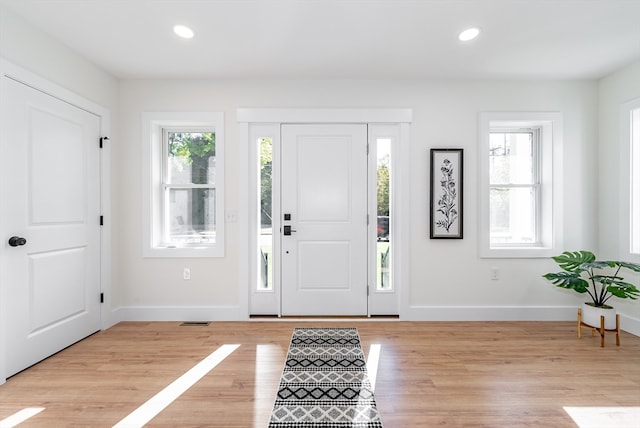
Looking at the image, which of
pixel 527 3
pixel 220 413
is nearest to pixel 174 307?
pixel 220 413

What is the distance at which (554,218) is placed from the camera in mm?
3596

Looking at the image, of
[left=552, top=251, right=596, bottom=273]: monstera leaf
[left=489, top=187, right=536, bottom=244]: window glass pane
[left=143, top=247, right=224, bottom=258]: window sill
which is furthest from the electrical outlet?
[left=552, top=251, right=596, bottom=273]: monstera leaf

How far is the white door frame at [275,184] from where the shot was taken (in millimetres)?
3553

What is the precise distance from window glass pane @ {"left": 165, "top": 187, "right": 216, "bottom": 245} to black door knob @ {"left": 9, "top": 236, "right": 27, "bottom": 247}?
1.41 meters

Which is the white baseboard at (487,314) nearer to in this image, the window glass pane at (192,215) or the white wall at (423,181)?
the white wall at (423,181)

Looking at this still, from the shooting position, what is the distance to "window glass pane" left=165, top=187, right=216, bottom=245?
145 inches

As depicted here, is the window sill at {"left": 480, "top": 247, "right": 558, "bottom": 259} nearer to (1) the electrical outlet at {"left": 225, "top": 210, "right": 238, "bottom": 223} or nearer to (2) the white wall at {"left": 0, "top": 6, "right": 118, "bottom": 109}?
(1) the electrical outlet at {"left": 225, "top": 210, "right": 238, "bottom": 223}

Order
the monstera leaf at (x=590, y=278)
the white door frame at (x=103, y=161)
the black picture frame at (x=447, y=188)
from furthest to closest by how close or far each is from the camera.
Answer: the black picture frame at (x=447, y=188), the monstera leaf at (x=590, y=278), the white door frame at (x=103, y=161)

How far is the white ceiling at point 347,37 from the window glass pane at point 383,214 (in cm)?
80

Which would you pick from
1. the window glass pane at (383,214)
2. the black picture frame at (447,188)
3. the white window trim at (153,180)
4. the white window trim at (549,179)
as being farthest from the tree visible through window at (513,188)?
the white window trim at (153,180)

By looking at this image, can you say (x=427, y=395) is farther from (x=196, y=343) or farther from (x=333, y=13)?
(x=333, y=13)

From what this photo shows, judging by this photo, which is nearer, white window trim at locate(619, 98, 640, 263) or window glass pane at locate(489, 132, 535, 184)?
white window trim at locate(619, 98, 640, 263)

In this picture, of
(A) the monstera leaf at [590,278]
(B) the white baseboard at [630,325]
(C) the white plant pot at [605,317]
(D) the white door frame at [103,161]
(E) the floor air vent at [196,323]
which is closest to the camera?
(D) the white door frame at [103,161]

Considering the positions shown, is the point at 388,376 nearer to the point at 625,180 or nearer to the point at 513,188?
the point at 513,188
